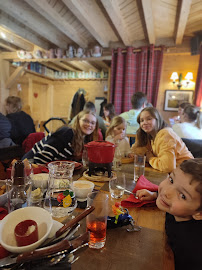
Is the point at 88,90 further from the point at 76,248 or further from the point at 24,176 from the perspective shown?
the point at 76,248

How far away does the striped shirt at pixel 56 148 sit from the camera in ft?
5.93

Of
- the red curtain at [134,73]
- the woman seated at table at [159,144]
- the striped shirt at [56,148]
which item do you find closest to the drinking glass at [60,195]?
the striped shirt at [56,148]

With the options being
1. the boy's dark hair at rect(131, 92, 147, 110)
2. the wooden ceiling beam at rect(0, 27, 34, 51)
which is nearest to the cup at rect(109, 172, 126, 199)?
the boy's dark hair at rect(131, 92, 147, 110)

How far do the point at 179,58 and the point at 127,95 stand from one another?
1.67 metres

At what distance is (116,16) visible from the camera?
9.41 feet

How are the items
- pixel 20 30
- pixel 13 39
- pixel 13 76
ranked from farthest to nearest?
pixel 13 76
pixel 13 39
pixel 20 30

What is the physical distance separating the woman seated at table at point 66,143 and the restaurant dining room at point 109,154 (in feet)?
A: 0.03

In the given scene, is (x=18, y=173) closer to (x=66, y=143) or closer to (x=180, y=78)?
(x=66, y=143)

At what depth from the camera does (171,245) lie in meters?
0.72

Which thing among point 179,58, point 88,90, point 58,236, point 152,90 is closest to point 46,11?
point 152,90

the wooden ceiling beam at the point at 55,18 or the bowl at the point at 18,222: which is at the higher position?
the wooden ceiling beam at the point at 55,18

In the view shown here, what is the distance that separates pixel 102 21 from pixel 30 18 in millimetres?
1205

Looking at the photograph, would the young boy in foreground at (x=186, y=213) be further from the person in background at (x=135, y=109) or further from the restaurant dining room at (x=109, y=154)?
the person in background at (x=135, y=109)

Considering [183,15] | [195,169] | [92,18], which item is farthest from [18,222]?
[183,15]
